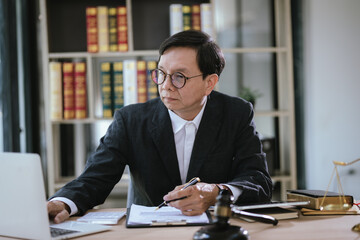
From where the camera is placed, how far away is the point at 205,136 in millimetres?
1802

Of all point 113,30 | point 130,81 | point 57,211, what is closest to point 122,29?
point 113,30

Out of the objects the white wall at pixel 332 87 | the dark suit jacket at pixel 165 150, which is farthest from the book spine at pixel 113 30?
the white wall at pixel 332 87

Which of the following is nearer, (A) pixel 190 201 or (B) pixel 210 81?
(A) pixel 190 201

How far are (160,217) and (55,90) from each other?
1.80 meters

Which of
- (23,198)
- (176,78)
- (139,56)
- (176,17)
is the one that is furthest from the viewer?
(139,56)

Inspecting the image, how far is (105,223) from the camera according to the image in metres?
1.27

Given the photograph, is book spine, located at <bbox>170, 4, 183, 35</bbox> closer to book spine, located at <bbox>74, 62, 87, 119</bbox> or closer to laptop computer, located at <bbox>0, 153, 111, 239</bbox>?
book spine, located at <bbox>74, 62, 87, 119</bbox>

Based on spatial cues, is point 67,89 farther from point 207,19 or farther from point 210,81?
point 210,81

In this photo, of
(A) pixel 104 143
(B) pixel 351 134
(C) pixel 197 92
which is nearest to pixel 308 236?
(C) pixel 197 92

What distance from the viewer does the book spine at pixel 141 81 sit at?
9.33 ft

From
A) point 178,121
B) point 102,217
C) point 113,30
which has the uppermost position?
point 113,30

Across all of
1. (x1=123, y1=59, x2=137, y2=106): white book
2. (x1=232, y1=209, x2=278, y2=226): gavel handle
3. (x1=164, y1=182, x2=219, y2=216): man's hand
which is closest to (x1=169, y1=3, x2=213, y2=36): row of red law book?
(x1=123, y1=59, x2=137, y2=106): white book

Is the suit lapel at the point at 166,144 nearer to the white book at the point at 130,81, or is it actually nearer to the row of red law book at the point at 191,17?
the white book at the point at 130,81

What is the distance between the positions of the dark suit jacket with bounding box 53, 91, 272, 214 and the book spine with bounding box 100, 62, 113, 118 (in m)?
1.01
